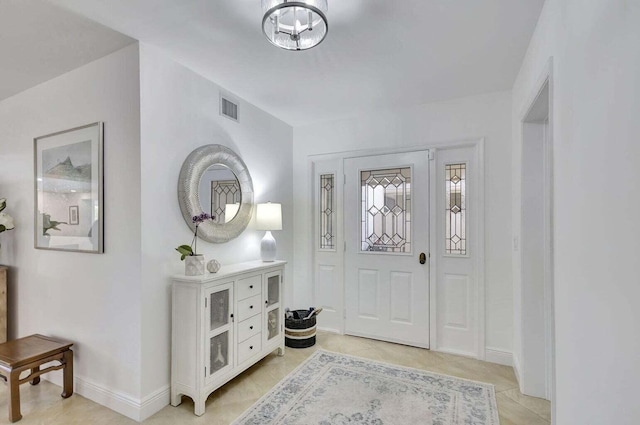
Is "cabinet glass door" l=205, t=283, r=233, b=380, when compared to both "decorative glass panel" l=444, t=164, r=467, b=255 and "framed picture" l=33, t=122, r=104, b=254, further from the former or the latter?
"decorative glass panel" l=444, t=164, r=467, b=255

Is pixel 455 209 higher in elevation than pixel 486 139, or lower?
lower

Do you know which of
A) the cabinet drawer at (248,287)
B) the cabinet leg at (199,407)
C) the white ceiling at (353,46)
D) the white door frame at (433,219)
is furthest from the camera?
the white door frame at (433,219)

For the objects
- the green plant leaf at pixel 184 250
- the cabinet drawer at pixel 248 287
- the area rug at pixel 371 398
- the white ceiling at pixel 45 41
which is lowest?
the area rug at pixel 371 398

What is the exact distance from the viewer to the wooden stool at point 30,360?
201 cm

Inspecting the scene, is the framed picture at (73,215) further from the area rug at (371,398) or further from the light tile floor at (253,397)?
the area rug at (371,398)

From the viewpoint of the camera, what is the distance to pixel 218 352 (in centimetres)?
232

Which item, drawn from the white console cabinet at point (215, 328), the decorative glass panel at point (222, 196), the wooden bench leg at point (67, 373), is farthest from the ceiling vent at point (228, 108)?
the wooden bench leg at point (67, 373)

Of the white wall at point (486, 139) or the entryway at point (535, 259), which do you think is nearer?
the entryway at point (535, 259)

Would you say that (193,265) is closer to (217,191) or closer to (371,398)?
(217,191)

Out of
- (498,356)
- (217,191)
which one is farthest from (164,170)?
(498,356)

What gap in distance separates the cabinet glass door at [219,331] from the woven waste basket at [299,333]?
901 mm

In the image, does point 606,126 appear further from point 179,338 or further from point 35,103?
point 35,103

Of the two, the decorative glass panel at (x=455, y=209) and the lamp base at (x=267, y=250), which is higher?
the decorative glass panel at (x=455, y=209)

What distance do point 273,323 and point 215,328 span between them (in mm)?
782
